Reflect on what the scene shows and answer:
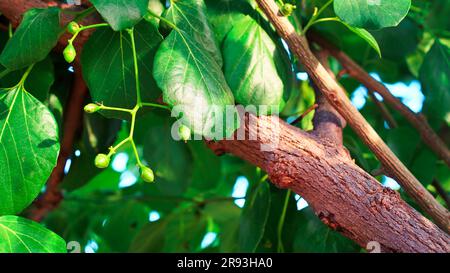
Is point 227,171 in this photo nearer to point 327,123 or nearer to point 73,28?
point 327,123

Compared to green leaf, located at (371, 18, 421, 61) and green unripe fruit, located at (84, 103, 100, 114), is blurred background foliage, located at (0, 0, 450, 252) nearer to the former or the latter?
green leaf, located at (371, 18, 421, 61)

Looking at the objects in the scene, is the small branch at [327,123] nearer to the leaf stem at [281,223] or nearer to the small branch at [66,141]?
the leaf stem at [281,223]

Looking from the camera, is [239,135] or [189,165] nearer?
[239,135]

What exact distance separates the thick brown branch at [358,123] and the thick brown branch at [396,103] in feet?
0.98

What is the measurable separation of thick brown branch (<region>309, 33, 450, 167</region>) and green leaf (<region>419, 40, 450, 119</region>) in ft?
0.12

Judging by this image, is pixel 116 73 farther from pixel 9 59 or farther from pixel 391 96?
pixel 391 96

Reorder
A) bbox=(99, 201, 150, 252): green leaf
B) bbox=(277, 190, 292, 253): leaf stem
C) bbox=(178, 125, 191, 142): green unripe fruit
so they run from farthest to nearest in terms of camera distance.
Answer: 1. bbox=(99, 201, 150, 252): green leaf
2. bbox=(277, 190, 292, 253): leaf stem
3. bbox=(178, 125, 191, 142): green unripe fruit

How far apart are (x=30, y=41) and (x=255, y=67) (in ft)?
0.97

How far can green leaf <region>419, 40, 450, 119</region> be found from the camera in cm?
137

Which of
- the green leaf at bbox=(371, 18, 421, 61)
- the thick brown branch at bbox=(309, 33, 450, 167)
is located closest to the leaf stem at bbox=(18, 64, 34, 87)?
the thick brown branch at bbox=(309, 33, 450, 167)

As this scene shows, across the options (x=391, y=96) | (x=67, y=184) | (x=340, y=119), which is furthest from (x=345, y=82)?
(x=67, y=184)

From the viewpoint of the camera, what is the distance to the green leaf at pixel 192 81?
0.97 m

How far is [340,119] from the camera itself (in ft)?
4.09
